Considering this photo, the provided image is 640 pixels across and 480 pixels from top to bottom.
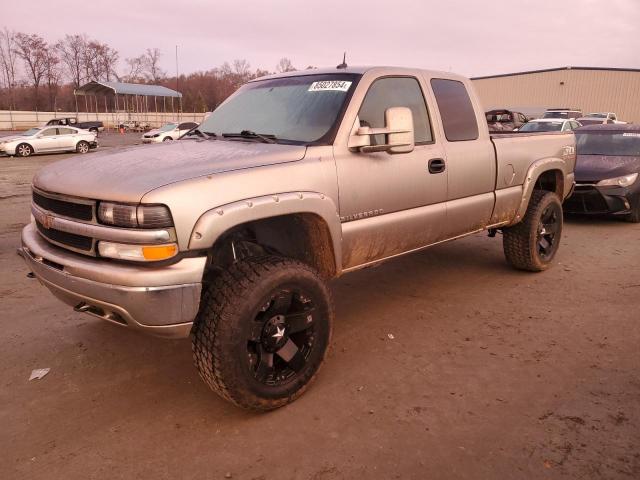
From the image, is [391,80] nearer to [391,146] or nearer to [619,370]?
[391,146]

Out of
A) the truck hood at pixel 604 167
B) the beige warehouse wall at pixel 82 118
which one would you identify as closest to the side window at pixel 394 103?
the truck hood at pixel 604 167

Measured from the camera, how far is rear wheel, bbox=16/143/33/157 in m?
21.6

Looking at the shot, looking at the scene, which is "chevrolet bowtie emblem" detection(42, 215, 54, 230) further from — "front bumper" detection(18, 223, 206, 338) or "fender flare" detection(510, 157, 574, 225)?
"fender flare" detection(510, 157, 574, 225)

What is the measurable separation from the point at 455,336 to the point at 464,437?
4.31ft

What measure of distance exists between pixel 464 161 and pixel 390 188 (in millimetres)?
1014

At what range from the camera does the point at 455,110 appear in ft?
13.9

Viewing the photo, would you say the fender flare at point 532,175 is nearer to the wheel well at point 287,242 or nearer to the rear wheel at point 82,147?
the wheel well at point 287,242

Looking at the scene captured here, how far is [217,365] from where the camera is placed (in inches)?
101

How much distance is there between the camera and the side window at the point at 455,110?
4.08 m

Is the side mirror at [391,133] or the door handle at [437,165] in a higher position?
the side mirror at [391,133]

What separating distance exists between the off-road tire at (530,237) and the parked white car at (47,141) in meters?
22.3

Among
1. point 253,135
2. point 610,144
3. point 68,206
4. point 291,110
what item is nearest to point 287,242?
point 253,135

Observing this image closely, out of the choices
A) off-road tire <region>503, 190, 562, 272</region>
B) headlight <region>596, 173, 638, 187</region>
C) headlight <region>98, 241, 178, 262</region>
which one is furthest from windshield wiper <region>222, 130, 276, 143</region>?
headlight <region>596, 173, 638, 187</region>

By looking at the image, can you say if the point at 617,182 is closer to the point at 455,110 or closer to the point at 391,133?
the point at 455,110
